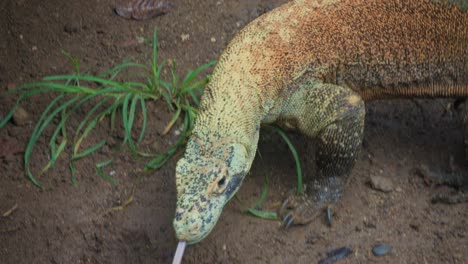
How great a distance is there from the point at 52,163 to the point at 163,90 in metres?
0.89

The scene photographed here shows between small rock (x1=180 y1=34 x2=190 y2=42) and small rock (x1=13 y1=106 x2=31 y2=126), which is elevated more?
small rock (x1=180 y1=34 x2=190 y2=42)

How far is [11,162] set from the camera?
419cm

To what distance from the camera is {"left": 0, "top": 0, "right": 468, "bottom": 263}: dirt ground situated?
362 cm

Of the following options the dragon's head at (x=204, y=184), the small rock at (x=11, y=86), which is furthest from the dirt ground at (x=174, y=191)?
the dragon's head at (x=204, y=184)

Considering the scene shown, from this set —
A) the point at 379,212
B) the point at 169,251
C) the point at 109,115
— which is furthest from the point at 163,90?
the point at 379,212

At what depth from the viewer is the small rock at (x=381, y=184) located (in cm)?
392

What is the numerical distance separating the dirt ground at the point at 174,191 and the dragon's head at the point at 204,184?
21.8 inches

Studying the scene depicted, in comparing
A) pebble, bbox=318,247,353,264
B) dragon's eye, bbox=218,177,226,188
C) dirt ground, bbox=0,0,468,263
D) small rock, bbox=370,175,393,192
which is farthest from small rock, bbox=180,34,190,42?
pebble, bbox=318,247,353,264

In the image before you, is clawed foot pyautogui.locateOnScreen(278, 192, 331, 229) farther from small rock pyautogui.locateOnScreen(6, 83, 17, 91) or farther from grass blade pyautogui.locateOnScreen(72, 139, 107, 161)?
small rock pyautogui.locateOnScreen(6, 83, 17, 91)

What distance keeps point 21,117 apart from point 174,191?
4.16 ft

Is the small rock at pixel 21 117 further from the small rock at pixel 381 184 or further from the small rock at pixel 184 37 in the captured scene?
the small rock at pixel 381 184

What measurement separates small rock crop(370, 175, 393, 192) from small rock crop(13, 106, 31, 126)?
7.68ft

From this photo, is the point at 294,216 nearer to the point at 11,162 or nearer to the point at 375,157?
the point at 375,157

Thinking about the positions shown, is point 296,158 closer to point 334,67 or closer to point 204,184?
point 334,67
